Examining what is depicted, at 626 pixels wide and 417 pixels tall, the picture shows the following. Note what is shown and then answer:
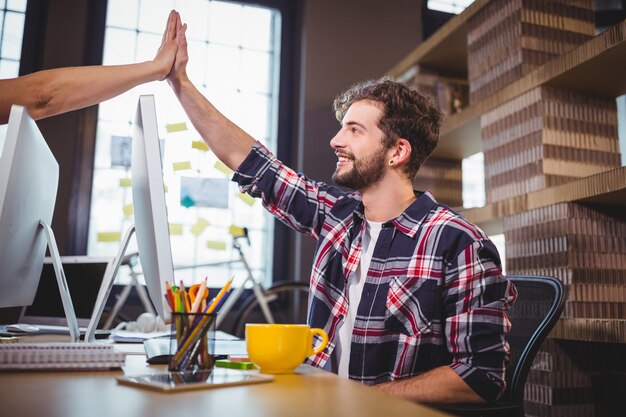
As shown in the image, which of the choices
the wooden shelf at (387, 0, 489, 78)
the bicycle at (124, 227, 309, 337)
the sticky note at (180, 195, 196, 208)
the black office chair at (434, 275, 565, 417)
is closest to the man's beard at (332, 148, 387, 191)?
the black office chair at (434, 275, 565, 417)

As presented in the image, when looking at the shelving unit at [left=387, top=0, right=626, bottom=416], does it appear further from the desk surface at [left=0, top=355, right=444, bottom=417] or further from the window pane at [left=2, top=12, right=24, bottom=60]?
the window pane at [left=2, top=12, right=24, bottom=60]

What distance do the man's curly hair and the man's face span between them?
0.9 inches

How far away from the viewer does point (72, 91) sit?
1114 mm

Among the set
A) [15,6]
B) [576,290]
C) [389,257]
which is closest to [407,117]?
[389,257]

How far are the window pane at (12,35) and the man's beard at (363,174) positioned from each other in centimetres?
225

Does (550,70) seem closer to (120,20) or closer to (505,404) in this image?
(505,404)

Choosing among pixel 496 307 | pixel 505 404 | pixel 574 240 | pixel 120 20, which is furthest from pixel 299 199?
pixel 120 20

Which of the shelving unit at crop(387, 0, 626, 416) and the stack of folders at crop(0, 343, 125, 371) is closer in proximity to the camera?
the stack of folders at crop(0, 343, 125, 371)

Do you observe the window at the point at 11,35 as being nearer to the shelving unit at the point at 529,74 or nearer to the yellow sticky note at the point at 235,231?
the yellow sticky note at the point at 235,231

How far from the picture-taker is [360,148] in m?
1.50

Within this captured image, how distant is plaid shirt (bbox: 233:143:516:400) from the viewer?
1052mm

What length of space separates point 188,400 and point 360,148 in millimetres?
1039

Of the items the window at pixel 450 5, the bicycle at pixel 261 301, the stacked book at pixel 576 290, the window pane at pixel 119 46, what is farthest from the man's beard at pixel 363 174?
the window at pixel 450 5

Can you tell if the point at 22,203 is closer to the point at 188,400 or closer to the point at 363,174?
the point at 188,400
